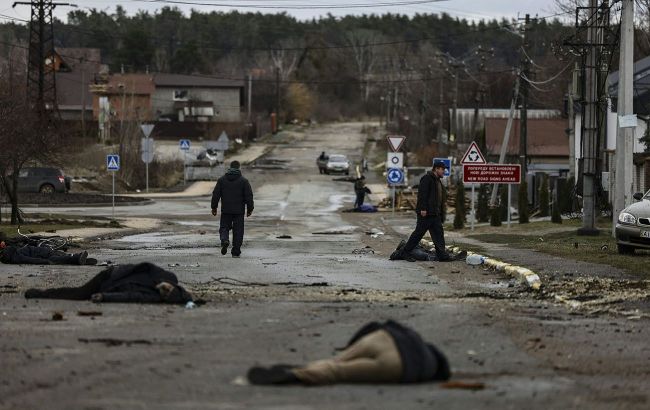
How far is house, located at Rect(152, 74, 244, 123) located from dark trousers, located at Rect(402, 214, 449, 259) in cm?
10854

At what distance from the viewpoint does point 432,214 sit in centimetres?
2217

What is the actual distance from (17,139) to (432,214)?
1774cm

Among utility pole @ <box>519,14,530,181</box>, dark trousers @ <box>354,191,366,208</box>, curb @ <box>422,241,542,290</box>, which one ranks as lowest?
dark trousers @ <box>354,191,366,208</box>

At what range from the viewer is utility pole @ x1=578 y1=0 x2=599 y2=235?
3139 centimetres

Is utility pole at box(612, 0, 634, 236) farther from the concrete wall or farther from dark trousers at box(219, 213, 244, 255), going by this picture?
the concrete wall

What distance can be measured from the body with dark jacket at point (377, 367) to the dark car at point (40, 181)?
5432 cm

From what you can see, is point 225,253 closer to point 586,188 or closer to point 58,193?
point 586,188

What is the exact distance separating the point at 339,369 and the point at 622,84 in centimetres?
2177

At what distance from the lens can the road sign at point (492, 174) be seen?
35.9m

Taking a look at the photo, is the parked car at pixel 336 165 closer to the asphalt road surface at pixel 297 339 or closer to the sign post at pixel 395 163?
the sign post at pixel 395 163

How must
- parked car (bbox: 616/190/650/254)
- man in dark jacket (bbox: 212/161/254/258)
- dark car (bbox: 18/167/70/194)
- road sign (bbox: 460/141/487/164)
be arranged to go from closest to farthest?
parked car (bbox: 616/190/650/254) → man in dark jacket (bbox: 212/161/254/258) → road sign (bbox: 460/141/487/164) → dark car (bbox: 18/167/70/194)

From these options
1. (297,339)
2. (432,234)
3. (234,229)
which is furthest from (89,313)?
(234,229)

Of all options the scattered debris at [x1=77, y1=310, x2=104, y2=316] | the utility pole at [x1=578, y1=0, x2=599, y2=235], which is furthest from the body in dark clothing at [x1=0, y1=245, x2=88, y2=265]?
the utility pole at [x1=578, y1=0, x2=599, y2=235]

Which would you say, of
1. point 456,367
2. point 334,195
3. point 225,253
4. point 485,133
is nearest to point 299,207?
point 334,195
